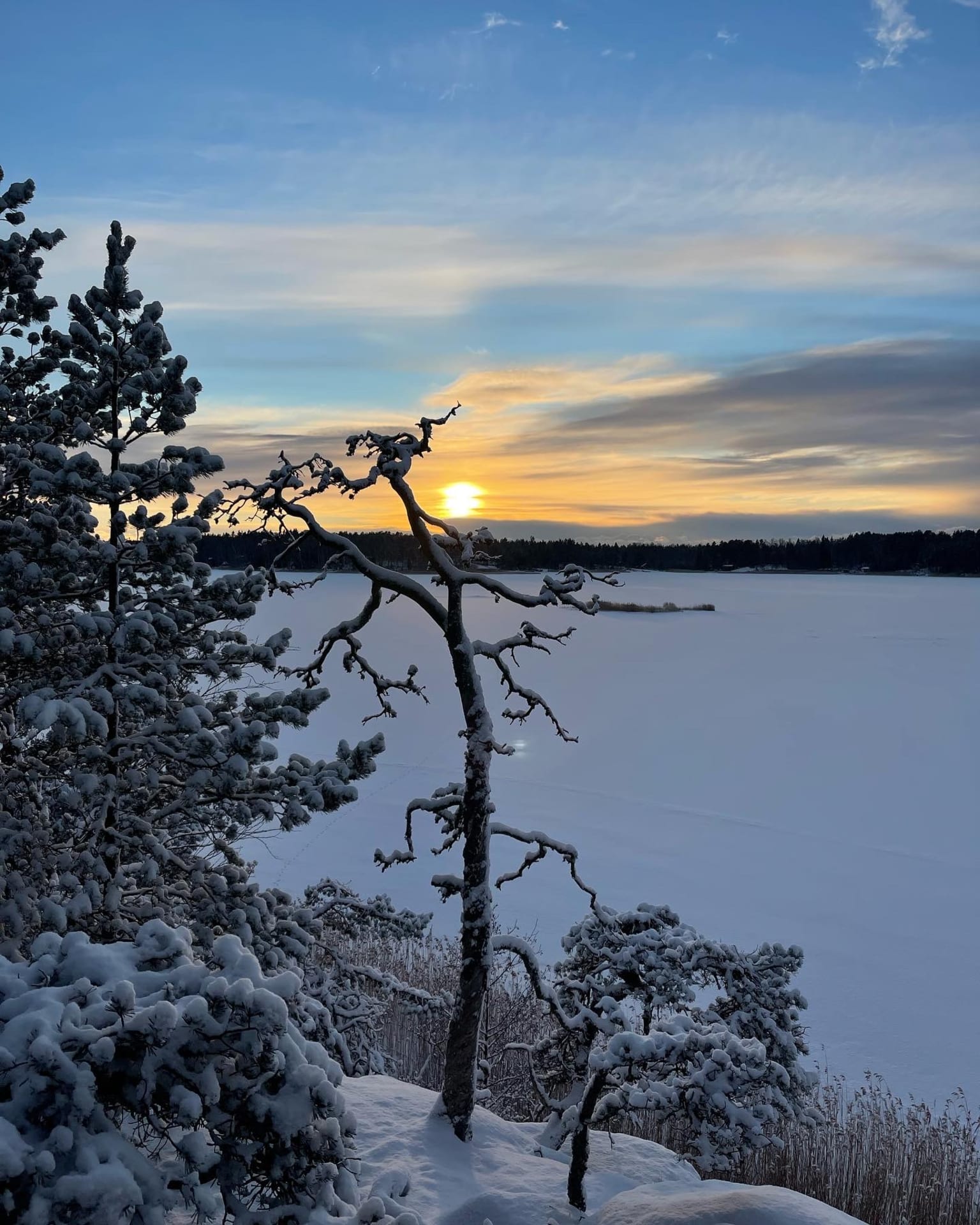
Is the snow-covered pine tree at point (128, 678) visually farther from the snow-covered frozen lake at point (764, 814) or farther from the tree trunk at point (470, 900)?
the snow-covered frozen lake at point (764, 814)

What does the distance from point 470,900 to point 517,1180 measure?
2.46m

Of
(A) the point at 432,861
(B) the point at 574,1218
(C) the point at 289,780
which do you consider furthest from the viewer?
(A) the point at 432,861

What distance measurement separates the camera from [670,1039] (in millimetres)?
7121

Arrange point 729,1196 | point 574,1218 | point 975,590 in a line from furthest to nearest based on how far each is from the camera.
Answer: point 975,590
point 574,1218
point 729,1196

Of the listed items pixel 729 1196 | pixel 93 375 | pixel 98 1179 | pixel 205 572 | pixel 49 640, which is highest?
pixel 93 375

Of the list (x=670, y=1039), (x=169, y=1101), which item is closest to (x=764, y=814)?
(x=670, y=1039)

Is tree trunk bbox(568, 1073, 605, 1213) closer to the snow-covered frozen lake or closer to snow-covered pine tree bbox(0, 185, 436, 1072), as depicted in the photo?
snow-covered pine tree bbox(0, 185, 436, 1072)

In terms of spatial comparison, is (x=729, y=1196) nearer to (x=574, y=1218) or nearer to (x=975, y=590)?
(x=574, y=1218)

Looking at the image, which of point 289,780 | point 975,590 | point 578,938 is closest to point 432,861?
point 578,938

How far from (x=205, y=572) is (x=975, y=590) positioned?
669 ft

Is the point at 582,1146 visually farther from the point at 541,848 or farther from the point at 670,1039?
the point at 541,848

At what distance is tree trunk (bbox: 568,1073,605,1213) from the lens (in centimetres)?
789

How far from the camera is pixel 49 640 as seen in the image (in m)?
8.84

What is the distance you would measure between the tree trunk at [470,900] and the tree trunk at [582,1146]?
1.38 metres
